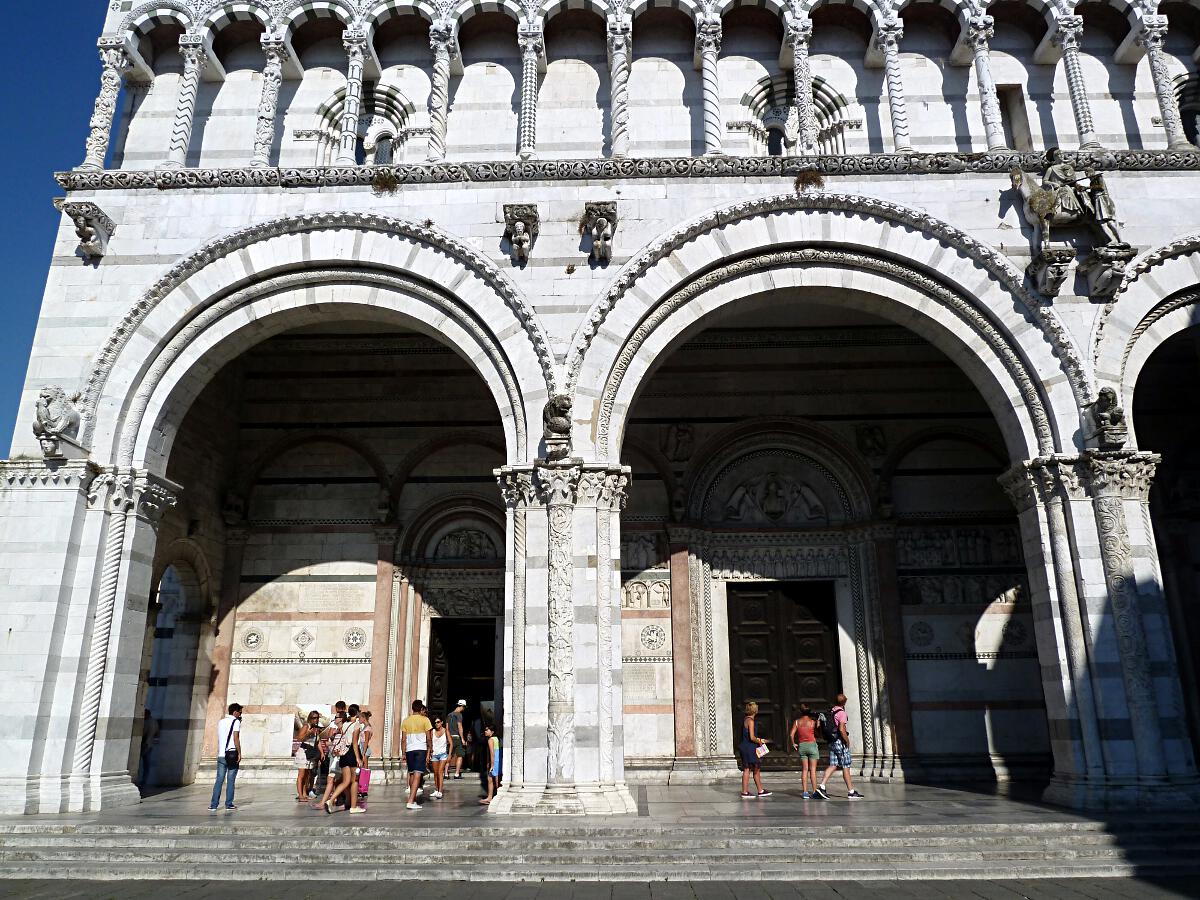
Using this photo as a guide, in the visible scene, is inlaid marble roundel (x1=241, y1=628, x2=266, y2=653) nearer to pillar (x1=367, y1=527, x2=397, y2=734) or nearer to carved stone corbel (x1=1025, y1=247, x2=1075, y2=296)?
pillar (x1=367, y1=527, x2=397, y2=734)

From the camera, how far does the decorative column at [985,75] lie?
484 inches

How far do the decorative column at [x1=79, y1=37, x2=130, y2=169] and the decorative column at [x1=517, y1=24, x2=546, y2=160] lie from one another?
614 centimetres

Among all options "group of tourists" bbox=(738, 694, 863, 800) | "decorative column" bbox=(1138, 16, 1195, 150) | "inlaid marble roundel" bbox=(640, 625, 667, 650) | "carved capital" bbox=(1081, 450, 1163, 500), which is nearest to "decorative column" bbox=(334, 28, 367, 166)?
"inlaid marble roundel" bbox=(640, 625, 667, 650)

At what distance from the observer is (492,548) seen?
14.9 meters

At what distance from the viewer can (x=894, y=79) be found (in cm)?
1259

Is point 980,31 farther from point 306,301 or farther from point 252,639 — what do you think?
point 252,639

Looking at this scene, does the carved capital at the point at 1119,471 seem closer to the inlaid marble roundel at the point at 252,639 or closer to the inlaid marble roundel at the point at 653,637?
→ the inlaid marble roundel at the point at 653,637

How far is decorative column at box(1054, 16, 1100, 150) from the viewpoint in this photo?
40.3ft

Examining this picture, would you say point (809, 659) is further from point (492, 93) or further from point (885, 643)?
point (492, 93)

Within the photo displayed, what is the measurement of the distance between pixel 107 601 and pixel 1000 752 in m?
13.2

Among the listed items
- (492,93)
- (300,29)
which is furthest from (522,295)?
(300,29)

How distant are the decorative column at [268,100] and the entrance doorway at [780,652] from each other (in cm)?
1014

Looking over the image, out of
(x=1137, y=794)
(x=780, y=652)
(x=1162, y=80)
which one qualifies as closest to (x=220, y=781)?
(x=780, y=652)

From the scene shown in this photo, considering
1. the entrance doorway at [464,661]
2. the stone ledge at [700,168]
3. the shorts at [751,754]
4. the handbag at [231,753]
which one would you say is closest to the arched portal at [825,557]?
the shorts at [751,754]
